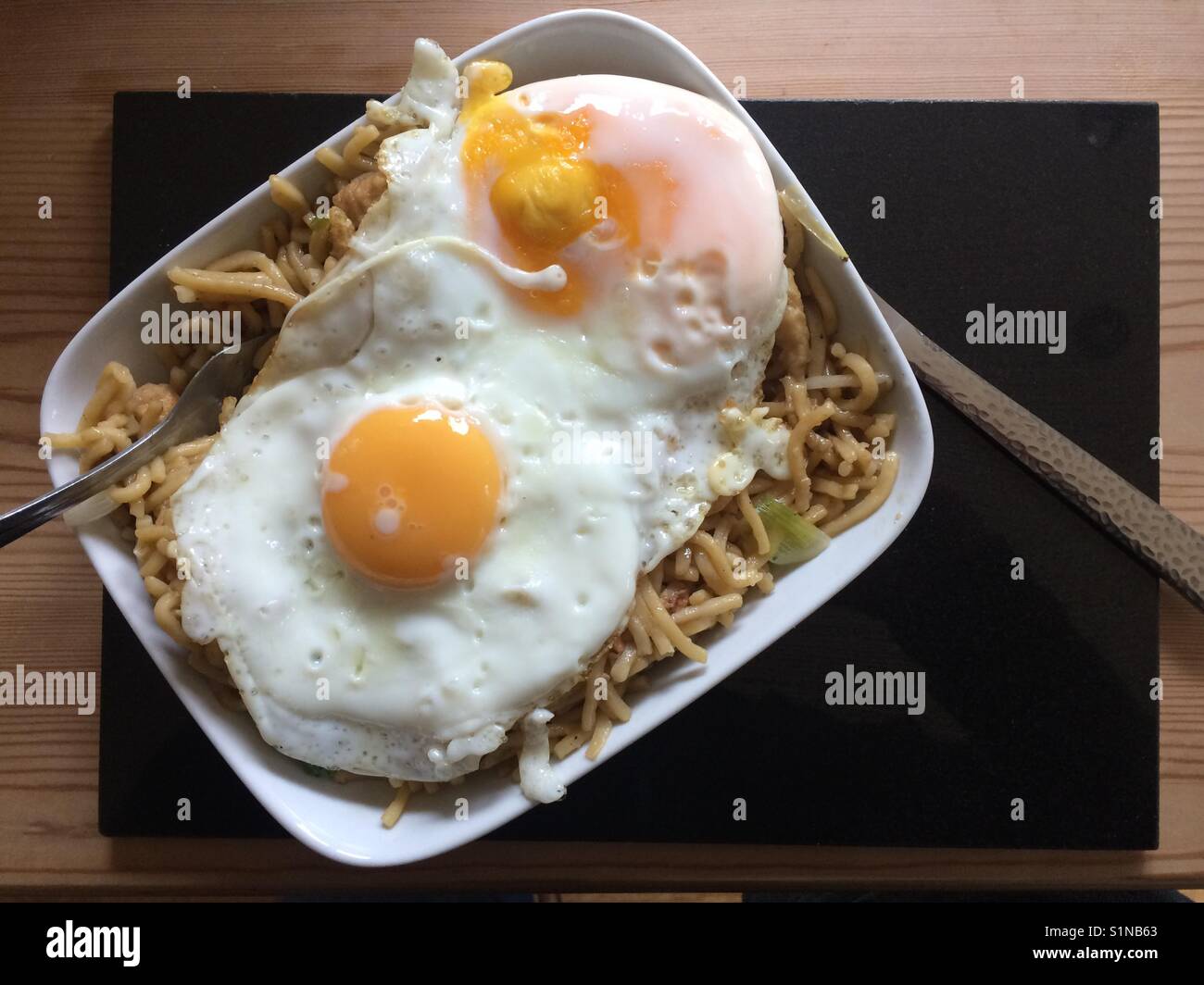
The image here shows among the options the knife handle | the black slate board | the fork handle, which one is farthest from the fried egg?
the knife handle

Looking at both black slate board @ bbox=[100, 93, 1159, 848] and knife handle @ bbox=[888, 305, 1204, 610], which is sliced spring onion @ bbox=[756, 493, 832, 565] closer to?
black slate board @ bbox=[100, 93, 1159, 848]

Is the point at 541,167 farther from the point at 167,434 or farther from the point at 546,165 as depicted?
the point at 167,434

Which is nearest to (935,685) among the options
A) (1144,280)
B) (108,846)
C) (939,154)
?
Answer: (1144,280)

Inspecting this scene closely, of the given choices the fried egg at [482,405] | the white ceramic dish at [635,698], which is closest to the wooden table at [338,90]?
the white ceramic dish at [635,698]

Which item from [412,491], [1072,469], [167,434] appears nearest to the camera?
[412,491]

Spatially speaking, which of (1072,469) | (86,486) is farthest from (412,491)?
(1072,469)
